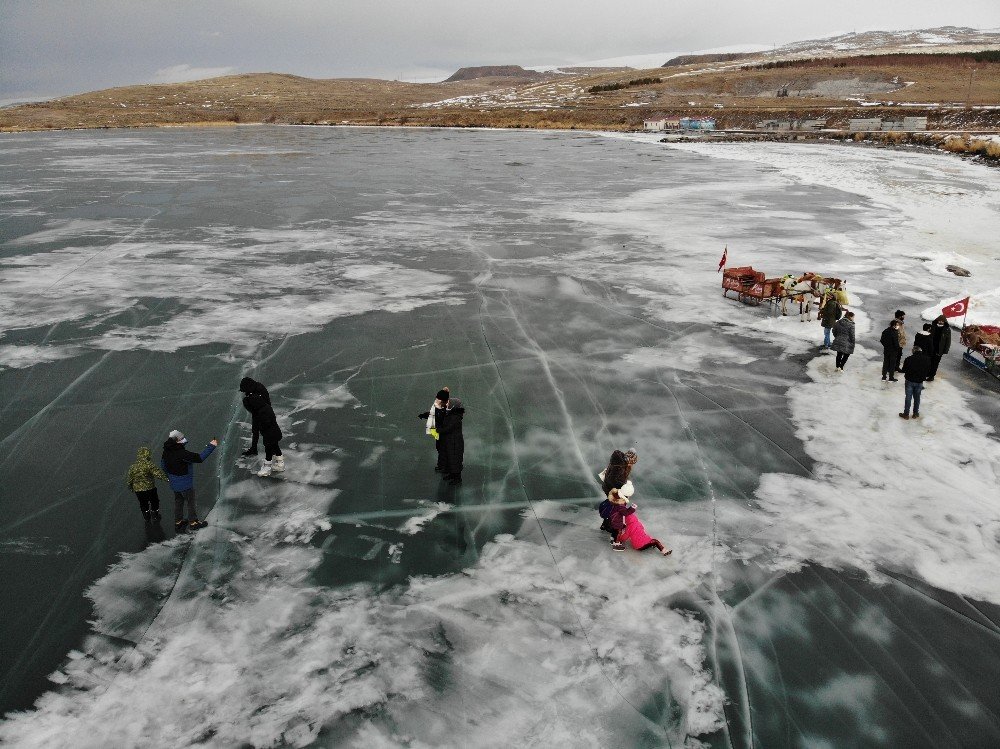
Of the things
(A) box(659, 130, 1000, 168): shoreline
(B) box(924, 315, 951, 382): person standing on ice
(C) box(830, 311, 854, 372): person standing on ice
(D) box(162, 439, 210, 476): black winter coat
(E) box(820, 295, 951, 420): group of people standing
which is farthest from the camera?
(A) box(659, 130, 1000, 168): shoreline

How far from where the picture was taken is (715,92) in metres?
107

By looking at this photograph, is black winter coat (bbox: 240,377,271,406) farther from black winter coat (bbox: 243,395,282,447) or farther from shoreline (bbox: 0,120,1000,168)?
shoreline (bbox: 0,120,1000,168)

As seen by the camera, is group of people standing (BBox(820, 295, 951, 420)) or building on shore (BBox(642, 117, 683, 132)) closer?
group of people standing (BBox(820, 295, 951, 420))

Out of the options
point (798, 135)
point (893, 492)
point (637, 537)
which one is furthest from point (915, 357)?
point (798, 135)

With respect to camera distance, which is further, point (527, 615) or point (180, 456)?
point (180, 456)

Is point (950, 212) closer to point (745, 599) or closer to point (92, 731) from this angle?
point (745, 599)

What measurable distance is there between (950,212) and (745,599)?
2374 cm

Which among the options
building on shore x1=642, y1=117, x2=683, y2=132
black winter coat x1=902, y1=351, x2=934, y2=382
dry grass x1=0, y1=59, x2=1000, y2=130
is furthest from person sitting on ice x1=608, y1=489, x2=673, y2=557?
building on shore x1=642, y1=117, x2=683, y2=132

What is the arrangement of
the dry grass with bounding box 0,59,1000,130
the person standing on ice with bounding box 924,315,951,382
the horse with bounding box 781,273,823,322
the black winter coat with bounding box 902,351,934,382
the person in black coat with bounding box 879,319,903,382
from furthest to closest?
1. the dry grass with bounding box 0,59,1000,130
2. the horse with bounding box 781,273,823,322
3. the person in black coat with bounding box 879,319,903,382
4. the person standing on ice with bounding box 924,315,951,382
5. the black winter coat with bounding box 902,351,934,382

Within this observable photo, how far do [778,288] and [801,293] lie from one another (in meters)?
0.46

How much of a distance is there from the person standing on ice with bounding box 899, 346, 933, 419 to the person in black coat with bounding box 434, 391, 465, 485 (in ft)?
19.8

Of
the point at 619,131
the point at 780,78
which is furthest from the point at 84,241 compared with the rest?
the point at 780,78

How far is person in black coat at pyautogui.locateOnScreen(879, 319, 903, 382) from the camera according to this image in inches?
390

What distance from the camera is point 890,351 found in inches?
396
